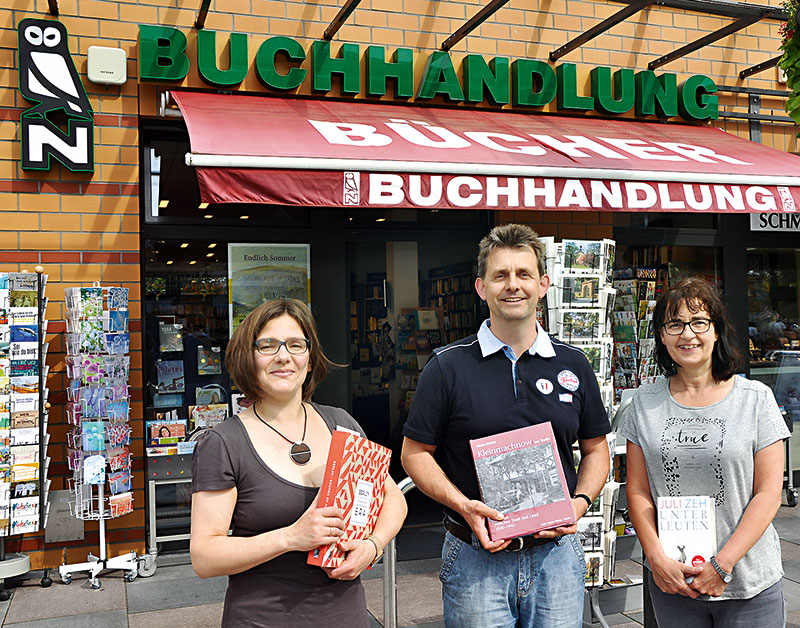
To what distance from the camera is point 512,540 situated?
2.29 meters

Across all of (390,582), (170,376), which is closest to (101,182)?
(170,376)

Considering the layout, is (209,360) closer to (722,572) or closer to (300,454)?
(300,454)

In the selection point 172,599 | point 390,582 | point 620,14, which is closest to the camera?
point 390,582

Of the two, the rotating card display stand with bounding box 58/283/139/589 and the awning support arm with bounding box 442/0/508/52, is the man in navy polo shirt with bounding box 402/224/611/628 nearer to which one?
the rotating card display stand with bounding box 58/283/139/589

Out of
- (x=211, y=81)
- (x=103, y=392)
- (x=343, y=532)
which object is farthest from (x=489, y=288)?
(x=211, y=81)

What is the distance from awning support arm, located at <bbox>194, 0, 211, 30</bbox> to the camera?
526 centimetres

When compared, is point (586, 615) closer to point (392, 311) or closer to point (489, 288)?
Answer: point (489, 288)

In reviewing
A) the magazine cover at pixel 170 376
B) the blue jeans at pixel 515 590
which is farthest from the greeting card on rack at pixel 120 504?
the blue jeans at pixel 515 590

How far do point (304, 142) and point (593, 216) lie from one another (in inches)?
130

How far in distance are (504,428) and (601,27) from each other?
4668mm

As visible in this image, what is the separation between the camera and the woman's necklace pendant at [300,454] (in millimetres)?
2025

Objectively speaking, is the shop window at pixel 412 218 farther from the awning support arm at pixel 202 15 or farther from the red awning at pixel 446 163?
the awning support arm at pixel 202 15

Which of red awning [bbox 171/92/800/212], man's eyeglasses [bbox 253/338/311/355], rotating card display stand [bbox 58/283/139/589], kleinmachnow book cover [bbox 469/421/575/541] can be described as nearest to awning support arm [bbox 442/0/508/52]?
red awning [bbox 171/92/800/212]

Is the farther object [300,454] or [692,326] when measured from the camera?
[692,326]
